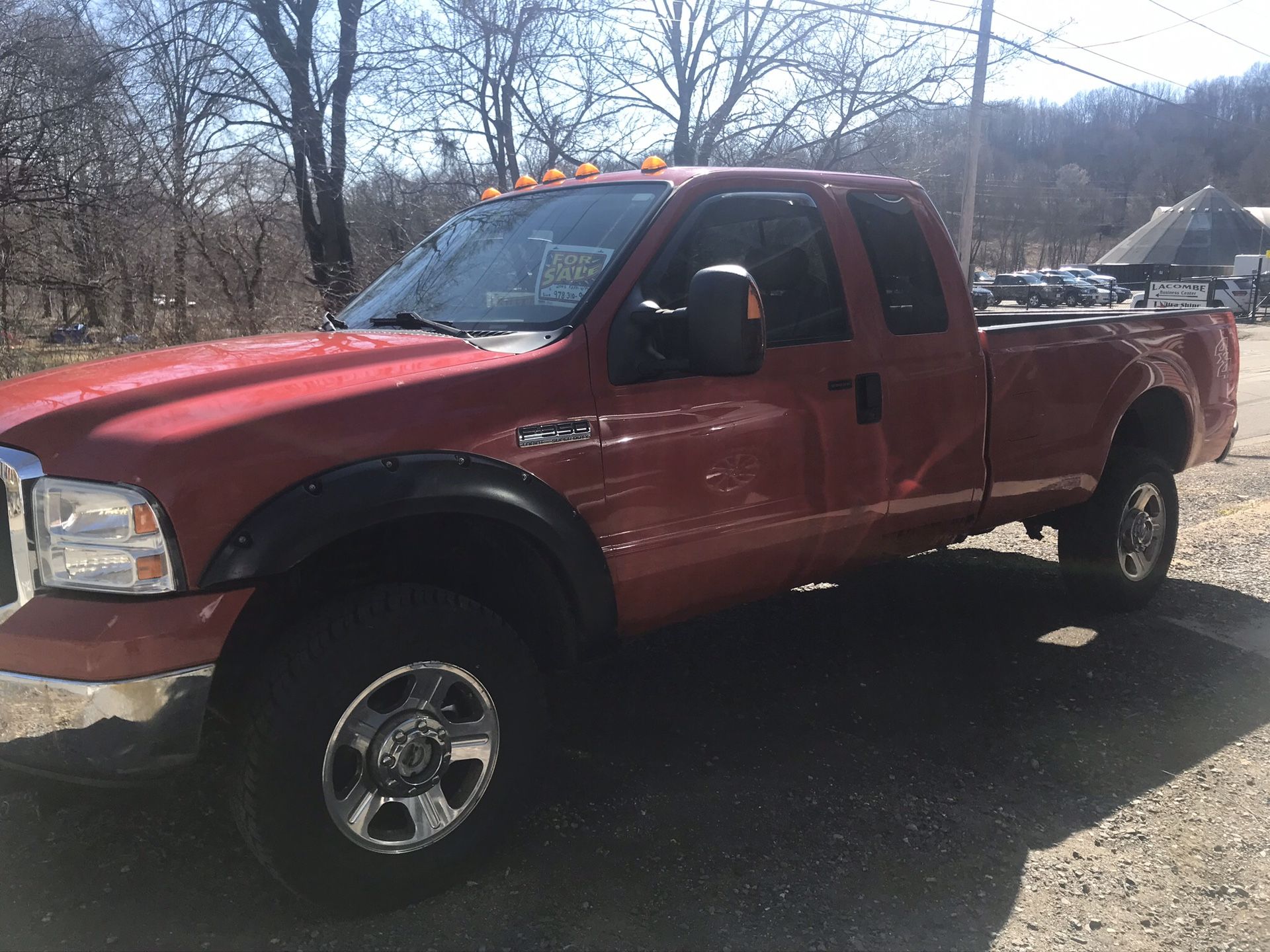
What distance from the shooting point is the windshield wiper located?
309 cm

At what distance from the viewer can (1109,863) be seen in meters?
2.86

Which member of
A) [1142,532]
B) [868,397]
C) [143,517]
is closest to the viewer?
[143,517]

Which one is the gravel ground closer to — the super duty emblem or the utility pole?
the super duty emblem

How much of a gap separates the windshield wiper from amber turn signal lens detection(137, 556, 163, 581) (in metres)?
1.14

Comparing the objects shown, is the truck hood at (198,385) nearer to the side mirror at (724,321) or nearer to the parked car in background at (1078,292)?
the side mirror at (724,321)

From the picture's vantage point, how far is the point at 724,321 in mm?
2742

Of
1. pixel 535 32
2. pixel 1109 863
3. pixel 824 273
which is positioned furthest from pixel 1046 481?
pixel 535 32

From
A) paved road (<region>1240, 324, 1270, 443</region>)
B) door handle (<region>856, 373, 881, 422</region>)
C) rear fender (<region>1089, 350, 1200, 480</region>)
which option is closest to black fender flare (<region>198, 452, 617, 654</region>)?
door handle (<region>856, 373, 881, 422</region>)

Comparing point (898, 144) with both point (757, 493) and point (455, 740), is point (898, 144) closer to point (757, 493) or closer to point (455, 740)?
point (757, 493)

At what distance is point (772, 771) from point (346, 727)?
152cm

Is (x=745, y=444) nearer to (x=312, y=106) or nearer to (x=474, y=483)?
(x=474, y=483)

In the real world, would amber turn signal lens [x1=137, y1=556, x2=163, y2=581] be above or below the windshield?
below

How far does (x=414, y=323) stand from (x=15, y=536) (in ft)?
4.40

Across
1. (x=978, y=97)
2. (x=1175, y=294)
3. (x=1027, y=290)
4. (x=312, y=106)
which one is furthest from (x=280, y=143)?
(x=1027, y=290)
